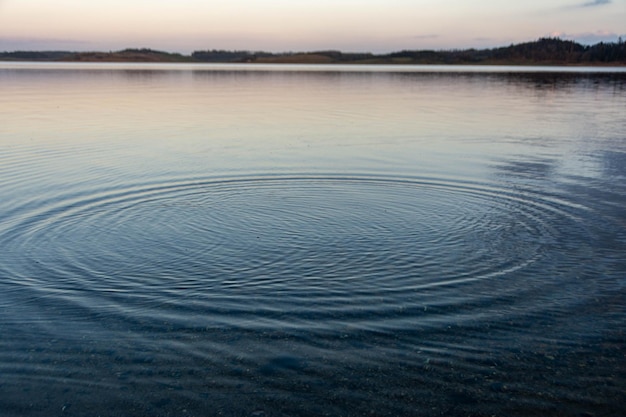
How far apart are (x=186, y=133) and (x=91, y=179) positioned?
33.2 ft

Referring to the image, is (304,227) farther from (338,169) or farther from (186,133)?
(186,133)

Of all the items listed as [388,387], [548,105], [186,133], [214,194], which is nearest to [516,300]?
[388,387]

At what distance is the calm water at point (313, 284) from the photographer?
21.0 ft

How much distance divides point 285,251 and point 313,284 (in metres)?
1.65

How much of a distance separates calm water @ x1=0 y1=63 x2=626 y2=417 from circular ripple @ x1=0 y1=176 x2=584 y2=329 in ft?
0.18

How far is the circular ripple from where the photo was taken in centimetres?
848

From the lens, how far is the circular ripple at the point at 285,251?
A: 8477 millimetres

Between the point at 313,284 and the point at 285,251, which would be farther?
the point at 285,251

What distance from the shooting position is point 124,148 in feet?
73.9

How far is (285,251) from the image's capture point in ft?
35.1

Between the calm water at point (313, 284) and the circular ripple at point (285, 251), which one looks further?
the circular ripple at point (285, 251)

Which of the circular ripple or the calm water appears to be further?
the circular ripple

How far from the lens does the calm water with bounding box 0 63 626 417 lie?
6402mm

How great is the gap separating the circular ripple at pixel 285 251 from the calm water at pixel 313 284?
0.18 ft
